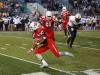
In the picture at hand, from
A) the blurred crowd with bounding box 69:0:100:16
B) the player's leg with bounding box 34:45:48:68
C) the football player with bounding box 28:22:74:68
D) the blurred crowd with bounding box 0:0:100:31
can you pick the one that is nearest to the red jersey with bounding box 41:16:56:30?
the football player with bounding box 28:22:74:68

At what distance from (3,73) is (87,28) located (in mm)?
22070

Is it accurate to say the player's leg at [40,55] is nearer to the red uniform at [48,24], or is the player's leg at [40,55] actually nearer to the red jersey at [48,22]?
the red uniform at [48,24]

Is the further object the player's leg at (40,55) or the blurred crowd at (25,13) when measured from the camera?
the blurred crowd at (25,13)

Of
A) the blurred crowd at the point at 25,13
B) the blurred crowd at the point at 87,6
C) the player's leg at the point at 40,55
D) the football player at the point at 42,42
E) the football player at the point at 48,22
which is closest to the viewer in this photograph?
the football player at the point at 42,42

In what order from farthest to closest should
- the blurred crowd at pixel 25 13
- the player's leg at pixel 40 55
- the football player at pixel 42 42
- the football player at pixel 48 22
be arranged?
the blurred crowd at pixel 25 13, the football player at pixel 48 22, the player's leg at pixel 40 55, the football player at pixel 42 42

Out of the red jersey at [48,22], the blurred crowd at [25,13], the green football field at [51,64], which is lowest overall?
the blurred crowd at [25,13]

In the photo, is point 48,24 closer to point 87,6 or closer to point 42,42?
Result: point 42,42

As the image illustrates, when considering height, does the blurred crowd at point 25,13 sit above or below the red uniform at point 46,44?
below

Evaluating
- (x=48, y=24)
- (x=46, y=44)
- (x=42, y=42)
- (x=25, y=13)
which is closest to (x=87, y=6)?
(x=25, y=13)

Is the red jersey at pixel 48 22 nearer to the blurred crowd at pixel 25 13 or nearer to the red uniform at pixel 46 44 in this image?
the red uniform at pixel 46 44

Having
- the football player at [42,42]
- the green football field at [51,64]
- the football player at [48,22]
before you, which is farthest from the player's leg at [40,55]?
the football player at [48,22]

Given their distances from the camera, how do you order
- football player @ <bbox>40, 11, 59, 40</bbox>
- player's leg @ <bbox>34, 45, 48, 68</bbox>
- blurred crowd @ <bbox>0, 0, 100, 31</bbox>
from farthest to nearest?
blurred crowd @ <bbox>0, 0, 100, 31</bbox>, football player @ <bbox>40, 11, 59, 40</bbox>, player's leg @ <bbox>34, 45, 48, 68</bbox>

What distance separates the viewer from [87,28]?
29344 millimetres

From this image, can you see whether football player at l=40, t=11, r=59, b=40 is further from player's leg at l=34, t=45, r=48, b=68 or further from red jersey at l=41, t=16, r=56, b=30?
player's leg at l=34, t=45, r=48, b=68
